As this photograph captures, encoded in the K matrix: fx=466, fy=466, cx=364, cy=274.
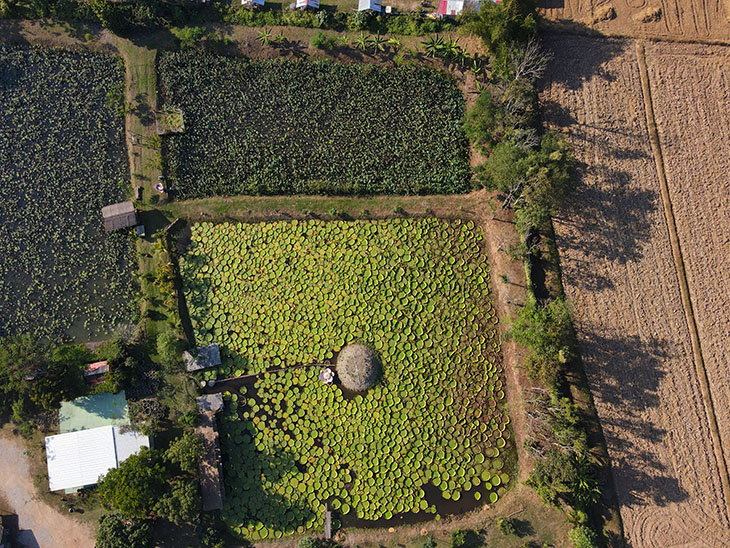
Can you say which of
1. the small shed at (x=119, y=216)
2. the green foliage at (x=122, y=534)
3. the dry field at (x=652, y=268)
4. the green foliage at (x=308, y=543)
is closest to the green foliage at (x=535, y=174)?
the dry field at (x=652, y=268)

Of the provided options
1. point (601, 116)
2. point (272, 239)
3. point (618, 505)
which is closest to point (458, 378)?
point (618, 505)

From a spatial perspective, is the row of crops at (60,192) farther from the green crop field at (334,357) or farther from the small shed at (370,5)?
the small shed at (370,5)

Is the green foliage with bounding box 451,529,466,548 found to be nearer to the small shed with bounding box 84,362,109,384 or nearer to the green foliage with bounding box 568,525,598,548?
the green foliage with bounding box 568,525,598,548

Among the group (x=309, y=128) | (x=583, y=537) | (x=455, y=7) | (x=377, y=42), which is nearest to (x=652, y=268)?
(x=583, y=537)

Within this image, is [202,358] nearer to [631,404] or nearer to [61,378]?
[61,378]

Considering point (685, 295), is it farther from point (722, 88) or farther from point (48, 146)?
point (48, 146)

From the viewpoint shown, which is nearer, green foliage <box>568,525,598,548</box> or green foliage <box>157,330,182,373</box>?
green foliage <box>568,525,598,548</box>

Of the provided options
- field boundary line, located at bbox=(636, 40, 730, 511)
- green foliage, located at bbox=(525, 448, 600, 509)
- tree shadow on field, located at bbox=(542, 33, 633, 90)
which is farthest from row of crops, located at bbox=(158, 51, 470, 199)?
green foliage, located at bbox=(525, 448, 600, 509)
